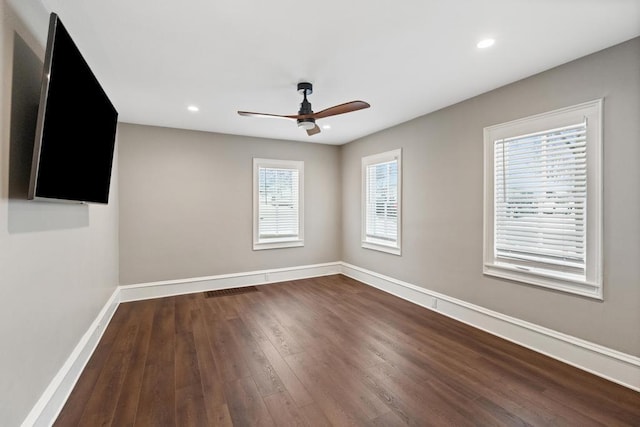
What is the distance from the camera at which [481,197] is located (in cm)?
331

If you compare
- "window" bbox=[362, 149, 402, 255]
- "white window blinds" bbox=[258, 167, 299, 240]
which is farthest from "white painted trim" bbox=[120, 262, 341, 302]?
"window" bbox=[362, 149, 402, 255]

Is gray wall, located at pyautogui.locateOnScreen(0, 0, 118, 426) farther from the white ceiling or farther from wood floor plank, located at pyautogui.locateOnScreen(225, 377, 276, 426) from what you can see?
wood floor plank, located at pyautogui.locateOnScreen(225, 377, 276, 426)

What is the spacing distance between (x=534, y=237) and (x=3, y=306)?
12.8 ft

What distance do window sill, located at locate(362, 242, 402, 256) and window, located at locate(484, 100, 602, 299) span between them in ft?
4.88

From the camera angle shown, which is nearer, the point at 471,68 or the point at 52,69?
the point at 52,69

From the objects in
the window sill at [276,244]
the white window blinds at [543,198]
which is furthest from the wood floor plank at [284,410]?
the window sill at [276,244]

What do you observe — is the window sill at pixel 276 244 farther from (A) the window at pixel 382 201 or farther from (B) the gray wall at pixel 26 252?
(B) the gray wall at pixel 26 252

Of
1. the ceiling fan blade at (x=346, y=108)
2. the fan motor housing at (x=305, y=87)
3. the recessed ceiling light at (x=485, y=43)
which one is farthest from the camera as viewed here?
the fan motor housing at (x=305, y=87)

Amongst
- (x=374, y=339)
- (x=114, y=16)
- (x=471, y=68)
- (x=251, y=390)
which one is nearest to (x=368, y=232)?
(x=374, y=339)

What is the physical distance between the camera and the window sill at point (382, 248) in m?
4.58

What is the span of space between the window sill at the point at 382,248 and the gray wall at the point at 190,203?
1208 mm

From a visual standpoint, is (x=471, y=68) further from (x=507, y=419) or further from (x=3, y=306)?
(x=3, y=306)

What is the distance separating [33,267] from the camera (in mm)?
1680

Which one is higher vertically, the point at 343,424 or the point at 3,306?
the point at 3,306
